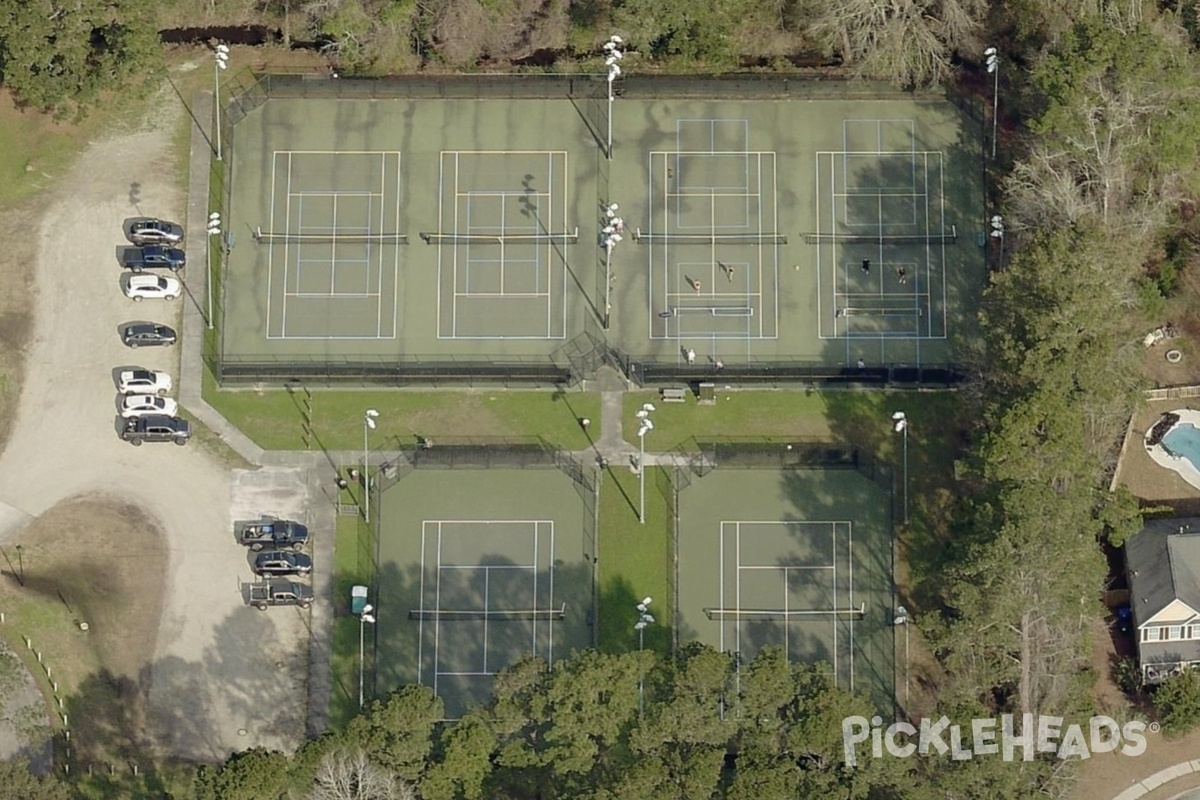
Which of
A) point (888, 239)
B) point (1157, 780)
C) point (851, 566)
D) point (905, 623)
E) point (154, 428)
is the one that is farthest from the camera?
point (888, 239)

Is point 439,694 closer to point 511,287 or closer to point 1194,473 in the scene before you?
point 511,287

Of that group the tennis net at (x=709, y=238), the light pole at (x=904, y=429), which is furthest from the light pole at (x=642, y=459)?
the light pole at (x=904, y=429)

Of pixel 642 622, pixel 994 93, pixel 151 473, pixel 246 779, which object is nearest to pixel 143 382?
pixel 151 473

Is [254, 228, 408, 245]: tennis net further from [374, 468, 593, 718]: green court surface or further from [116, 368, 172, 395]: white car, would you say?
[374, 468, 593, 718]: green court surface

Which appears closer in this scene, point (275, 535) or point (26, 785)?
point (26, 785)

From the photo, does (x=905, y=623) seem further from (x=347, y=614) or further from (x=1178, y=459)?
(x=347, y=614)

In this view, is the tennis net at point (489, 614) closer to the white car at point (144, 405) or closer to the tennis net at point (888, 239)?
the white car at point (144, 405)

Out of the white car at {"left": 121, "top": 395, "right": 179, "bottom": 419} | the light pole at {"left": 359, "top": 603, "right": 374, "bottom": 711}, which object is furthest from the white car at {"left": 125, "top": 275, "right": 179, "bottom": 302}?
the light pole at {"left": 359, "top": 603, "right": 374, "bottom": 711}
